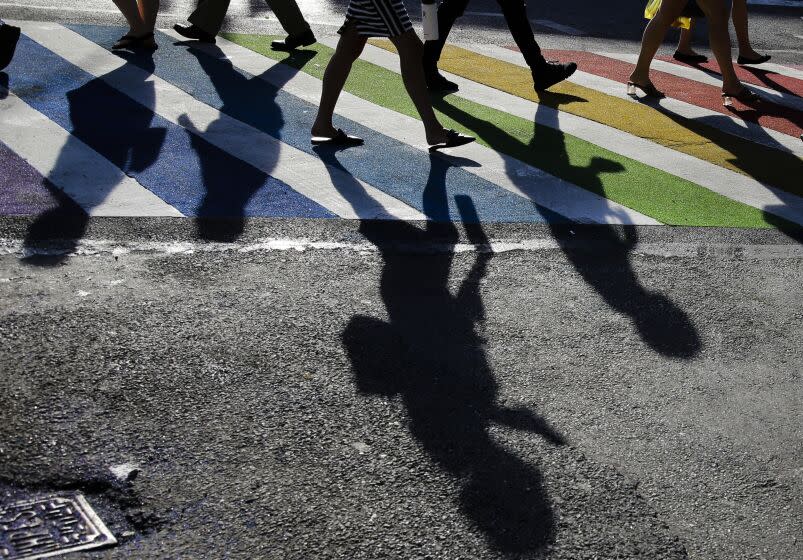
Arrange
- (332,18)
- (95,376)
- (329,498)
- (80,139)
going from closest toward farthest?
(329,498), (95,376), (80,139), (332,18)

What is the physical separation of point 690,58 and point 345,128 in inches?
192

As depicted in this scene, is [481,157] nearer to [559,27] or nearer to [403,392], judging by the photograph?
[403,392]

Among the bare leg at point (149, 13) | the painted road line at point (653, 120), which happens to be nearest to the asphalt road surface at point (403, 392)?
the painted road line at point (653, 120)

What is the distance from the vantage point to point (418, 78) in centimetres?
673

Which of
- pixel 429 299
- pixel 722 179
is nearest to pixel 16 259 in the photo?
pixel 429 299

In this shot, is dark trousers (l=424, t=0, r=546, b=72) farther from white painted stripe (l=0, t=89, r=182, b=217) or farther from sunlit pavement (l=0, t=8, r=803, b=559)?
white painted stripe (l=0, t=89, r=182, b=217)

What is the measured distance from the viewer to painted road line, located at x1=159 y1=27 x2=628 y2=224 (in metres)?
6.16

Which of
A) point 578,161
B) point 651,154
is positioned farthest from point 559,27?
point 578,161

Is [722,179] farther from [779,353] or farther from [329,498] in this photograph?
[329,498]

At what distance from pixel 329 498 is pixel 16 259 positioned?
2.21 m

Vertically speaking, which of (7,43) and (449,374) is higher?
(449,374)

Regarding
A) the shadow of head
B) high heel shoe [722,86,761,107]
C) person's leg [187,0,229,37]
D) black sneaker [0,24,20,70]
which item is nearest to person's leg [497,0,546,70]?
high heel shoe [722,86,761,107]

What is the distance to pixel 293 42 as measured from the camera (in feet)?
31.6

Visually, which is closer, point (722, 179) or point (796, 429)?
point (796, 429)
